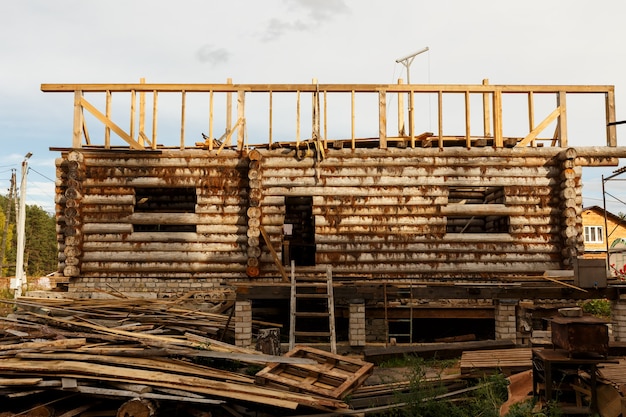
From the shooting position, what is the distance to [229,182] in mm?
14531

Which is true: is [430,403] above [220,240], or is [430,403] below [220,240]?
below

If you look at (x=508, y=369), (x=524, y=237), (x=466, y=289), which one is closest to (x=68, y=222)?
(x=466, y=289)

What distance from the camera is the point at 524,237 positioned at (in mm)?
14398

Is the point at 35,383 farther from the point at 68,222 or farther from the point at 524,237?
the point at 524,237

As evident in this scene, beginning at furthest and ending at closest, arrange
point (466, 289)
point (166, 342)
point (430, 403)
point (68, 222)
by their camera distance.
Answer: point (68, 222)
point (466, 289)
point (166, 342)
point (430, 403)

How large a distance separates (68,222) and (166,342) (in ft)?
18.8

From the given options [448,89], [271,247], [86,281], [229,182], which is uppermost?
[448,89]

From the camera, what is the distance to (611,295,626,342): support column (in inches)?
466

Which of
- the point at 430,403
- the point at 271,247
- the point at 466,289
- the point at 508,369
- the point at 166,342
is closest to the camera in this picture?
the point at 430,403

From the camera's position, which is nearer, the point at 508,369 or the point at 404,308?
the point at 508,369

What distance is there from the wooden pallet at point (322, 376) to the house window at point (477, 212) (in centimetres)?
731

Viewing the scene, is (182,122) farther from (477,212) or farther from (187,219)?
(477,212)

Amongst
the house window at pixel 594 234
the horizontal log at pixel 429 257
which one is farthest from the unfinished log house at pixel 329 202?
the house window at pixel 594 234

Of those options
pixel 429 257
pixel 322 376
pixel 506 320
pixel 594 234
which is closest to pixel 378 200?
pixel 429 257
